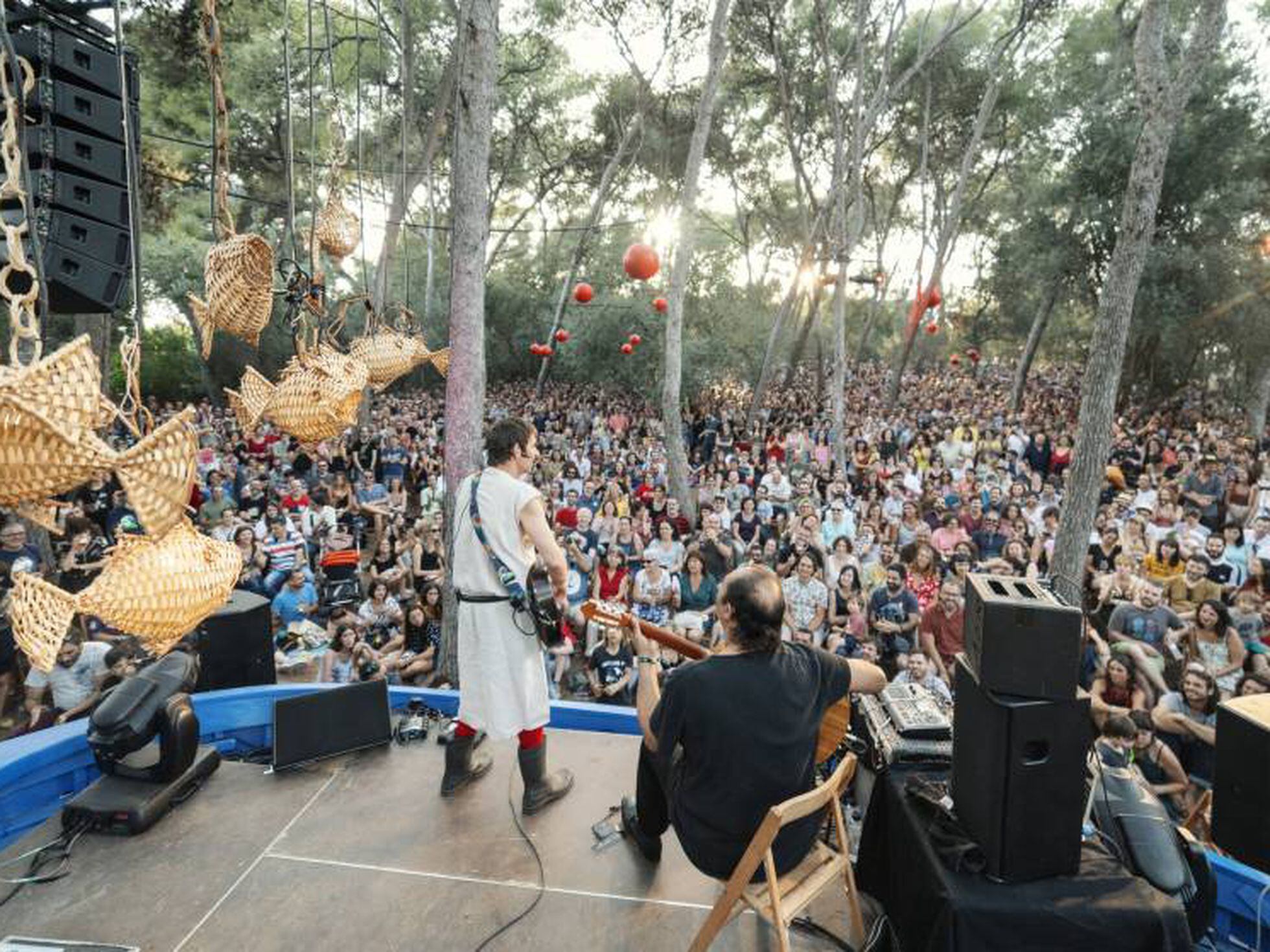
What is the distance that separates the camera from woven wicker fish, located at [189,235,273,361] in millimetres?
3223

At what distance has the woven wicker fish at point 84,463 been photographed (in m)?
1.41

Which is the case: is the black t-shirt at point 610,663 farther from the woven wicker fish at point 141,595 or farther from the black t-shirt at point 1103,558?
the black t-shirt at point 1103,558

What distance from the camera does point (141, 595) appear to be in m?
1.75

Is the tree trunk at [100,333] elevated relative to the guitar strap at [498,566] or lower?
elevated

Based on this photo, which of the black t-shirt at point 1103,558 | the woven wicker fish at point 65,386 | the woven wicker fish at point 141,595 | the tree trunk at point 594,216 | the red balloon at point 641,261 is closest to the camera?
the woven wicker fish at point 65,386

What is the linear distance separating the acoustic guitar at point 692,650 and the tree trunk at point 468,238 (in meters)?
1.88

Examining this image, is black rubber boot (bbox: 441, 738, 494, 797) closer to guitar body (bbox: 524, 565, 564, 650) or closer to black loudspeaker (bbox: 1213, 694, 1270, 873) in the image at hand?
guitar body (bbox: 524, 565, 564, 650)

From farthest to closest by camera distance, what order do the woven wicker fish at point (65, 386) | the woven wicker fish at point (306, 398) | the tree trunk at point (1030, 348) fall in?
the tree trunk at point (1030, 348), the woven wicker fish at point (306, 398), the woven wicker fish at point (65, 386)

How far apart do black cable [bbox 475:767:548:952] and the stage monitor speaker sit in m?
0.74

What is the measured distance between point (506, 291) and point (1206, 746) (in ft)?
71.3

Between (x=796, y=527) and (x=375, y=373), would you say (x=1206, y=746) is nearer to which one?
(x=796, y=527)

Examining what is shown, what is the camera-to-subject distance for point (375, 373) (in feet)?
14.5

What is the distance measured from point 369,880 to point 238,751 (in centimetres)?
154

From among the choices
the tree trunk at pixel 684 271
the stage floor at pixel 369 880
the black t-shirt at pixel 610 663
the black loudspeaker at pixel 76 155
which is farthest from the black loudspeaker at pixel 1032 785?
the tree trunk at pixel 684 271
